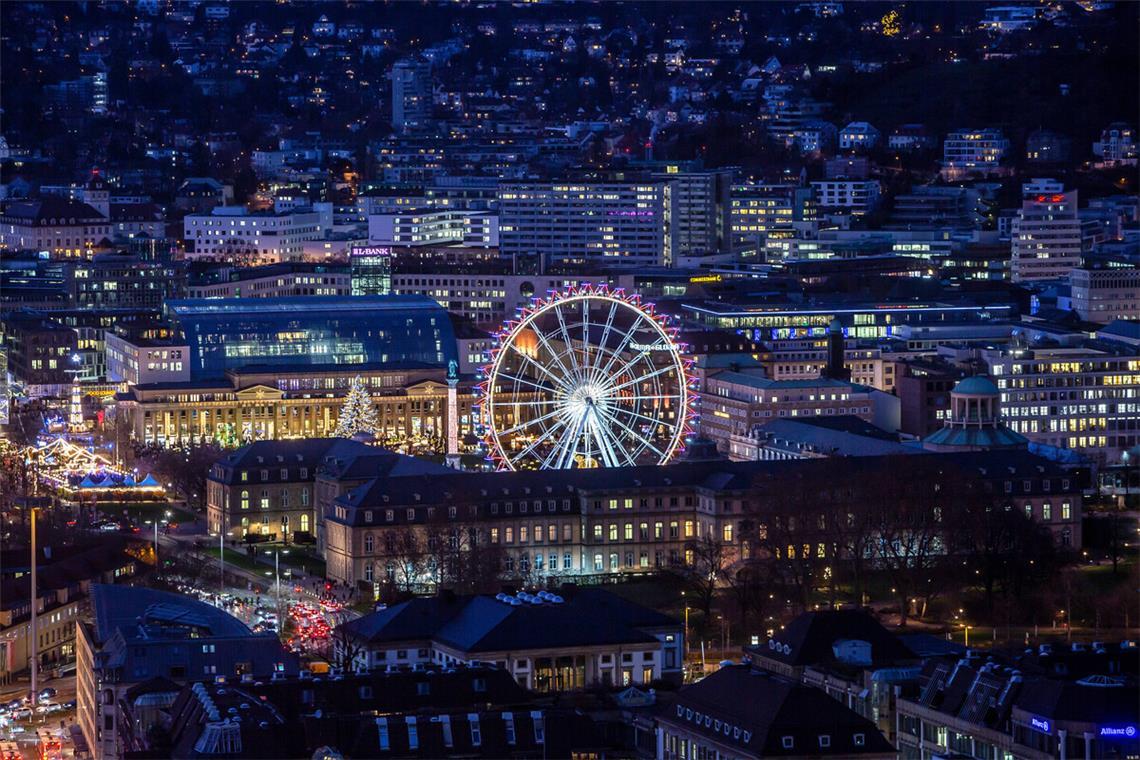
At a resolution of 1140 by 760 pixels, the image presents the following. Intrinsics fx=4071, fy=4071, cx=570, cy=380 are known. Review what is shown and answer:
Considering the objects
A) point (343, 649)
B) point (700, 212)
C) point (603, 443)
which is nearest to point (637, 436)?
point (603, 443)

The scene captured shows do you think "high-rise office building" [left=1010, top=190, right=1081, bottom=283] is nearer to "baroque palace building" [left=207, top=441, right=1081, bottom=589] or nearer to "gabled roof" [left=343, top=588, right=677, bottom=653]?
"baroque palace building" [left=207, top=441, right=1081, bottom=589]

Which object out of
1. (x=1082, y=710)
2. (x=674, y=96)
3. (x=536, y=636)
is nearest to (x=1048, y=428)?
(x=536, y=636)

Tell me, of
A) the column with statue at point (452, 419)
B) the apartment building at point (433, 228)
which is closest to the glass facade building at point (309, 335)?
the column with statue at point (452, 419)

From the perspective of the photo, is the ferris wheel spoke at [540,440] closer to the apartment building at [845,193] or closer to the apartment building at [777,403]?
the apartment building at [777,403]

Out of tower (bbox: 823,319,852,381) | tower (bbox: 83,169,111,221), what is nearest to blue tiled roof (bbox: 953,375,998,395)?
tower (bbox: 823,319,852,381)

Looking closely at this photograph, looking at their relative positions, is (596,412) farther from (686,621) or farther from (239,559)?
(686,621)
